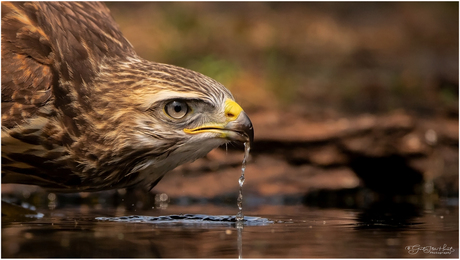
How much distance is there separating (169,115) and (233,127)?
514 mm

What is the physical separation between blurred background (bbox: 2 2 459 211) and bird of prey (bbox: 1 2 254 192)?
2.19 m

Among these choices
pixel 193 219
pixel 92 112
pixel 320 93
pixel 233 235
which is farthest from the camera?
pixel 320 93

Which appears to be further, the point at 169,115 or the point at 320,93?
the point at 320,93

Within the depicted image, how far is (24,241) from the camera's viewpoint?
4293 mm

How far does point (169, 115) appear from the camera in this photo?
5336 mm

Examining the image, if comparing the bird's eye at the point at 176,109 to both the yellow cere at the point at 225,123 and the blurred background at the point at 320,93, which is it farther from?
the blurred background at the point at 320,93

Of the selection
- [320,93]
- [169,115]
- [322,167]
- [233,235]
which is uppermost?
[320,93]

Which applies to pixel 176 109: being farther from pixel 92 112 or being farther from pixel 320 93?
pixel 320 93

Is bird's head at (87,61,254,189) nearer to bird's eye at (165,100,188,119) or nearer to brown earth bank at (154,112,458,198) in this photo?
bird's eye at (165,100,188,119)

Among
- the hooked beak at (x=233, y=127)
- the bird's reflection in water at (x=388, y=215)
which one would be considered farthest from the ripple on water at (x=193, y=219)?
the bird's reflection in water at (x=388, y=215)

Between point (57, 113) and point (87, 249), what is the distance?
1527mm

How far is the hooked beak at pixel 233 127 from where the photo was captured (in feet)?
17.5

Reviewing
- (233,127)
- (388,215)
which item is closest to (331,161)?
(388,215)

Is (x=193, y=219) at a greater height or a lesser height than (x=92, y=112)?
lesser
